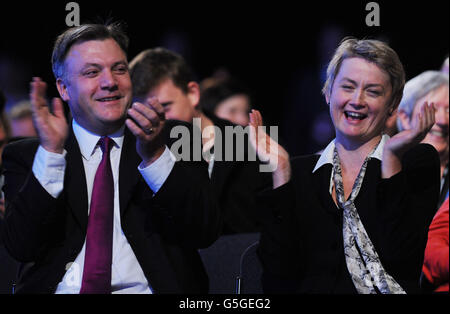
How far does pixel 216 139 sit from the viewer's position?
3451mm

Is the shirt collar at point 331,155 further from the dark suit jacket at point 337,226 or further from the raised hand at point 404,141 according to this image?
the raised hand at point 404,141

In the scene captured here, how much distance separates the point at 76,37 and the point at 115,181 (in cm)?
56

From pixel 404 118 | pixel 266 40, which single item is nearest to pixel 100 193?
pixel 404 118

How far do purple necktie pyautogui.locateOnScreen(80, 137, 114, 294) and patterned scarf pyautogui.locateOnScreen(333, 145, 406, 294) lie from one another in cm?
82

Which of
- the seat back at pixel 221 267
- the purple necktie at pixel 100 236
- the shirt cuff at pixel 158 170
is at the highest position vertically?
the shirt cuff at pixel 158 170

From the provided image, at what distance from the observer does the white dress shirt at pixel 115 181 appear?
2229 mm

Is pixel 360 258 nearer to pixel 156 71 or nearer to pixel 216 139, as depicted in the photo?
pixel 216 139

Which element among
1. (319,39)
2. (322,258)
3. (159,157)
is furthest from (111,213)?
(319,39)

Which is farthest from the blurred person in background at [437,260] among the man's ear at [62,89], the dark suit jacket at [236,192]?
the man's ear at [62,89]

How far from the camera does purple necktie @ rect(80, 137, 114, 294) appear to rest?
2.30 meters

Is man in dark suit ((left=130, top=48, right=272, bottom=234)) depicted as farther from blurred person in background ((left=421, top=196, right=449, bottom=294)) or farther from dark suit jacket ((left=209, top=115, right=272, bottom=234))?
blurred person in background ((left=421, top=196, right=449, bottom=294))

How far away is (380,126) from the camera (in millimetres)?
2361

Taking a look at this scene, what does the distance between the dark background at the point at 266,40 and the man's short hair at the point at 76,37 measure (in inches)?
101

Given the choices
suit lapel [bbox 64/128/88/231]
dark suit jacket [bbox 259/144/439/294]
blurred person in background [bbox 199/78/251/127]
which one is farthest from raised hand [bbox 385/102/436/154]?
blurred person in background [bbox 199/78/251/127]
